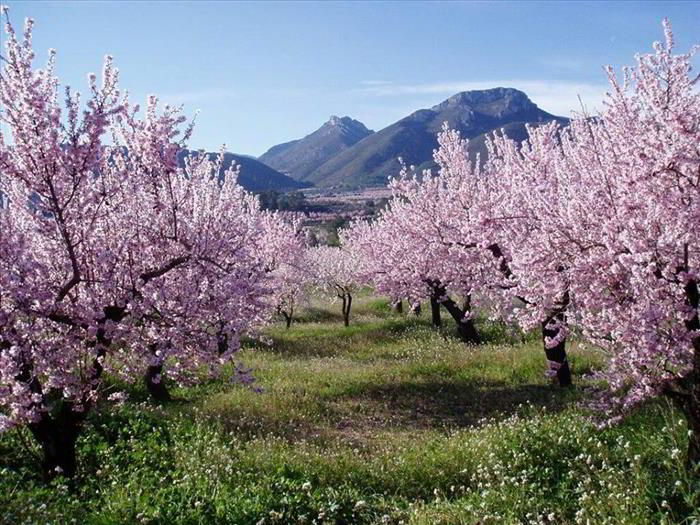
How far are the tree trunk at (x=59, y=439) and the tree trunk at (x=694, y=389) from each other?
334 inches

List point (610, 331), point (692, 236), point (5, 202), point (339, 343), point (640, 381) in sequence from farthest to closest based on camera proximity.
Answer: point (339, 343), point (5, 202), point (610, 331), point (640, 381), point (692, 236)

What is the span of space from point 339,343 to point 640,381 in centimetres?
1715

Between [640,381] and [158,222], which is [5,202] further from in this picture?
[640,381]

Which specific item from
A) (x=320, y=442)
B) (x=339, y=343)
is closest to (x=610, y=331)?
(x=320, y=442)

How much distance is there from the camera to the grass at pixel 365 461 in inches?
281

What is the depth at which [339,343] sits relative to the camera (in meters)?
24.1

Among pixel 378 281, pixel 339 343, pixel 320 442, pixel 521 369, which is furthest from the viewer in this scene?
pixel 378 281

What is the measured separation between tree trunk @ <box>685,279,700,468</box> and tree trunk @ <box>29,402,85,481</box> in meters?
8.48

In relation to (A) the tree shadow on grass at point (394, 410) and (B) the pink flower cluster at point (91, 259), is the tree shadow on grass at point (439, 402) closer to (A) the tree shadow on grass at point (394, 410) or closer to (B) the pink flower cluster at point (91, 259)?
(A) the tree shadow on grass at point (394, 410)

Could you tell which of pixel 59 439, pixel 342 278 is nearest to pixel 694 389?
pixel 59 439

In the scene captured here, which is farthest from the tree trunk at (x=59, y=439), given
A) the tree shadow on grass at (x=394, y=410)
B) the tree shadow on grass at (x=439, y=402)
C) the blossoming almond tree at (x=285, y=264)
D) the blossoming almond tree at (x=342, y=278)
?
the blossoming almond tree at (x=342, y=278)

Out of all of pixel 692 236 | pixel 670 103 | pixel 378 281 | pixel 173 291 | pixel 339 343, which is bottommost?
pixel 339 343

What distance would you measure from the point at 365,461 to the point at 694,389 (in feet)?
17.1

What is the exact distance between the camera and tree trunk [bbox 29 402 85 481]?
8.69 meters
